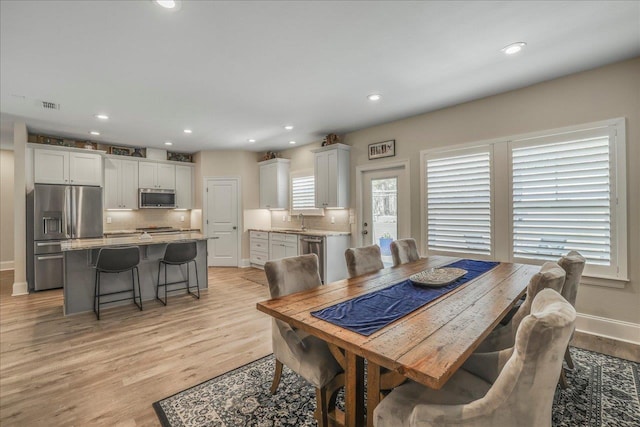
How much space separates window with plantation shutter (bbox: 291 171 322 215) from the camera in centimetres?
600

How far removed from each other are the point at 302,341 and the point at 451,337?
89cm

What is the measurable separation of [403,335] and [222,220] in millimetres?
6140

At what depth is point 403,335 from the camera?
1.29 m

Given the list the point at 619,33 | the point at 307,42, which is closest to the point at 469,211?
the point at 619,33

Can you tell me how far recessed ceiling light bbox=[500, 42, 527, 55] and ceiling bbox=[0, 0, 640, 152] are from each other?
0.05 metres

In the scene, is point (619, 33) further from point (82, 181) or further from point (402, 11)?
point (82, 181)

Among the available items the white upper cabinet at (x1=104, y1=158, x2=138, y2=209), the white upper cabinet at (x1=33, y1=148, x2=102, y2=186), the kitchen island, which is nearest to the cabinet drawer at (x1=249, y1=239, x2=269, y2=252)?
the kitchen island

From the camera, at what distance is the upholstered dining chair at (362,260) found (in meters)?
2.57

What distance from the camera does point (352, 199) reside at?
521cm

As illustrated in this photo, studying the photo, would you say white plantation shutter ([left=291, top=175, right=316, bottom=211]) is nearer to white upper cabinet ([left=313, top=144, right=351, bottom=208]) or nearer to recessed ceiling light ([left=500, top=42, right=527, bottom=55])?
white upper cabinet ([left=313, top=144, right=351, bottom=208])

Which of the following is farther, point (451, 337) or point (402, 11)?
point (402, 11)

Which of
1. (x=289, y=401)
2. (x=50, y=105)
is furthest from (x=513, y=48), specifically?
(x=50, y=105)

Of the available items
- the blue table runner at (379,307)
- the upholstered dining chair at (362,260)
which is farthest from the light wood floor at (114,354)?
the blue table runner at (379,307)

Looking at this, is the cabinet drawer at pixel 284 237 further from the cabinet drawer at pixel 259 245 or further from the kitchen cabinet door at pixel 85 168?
the kitchen cabinet door at pixel 85 168
